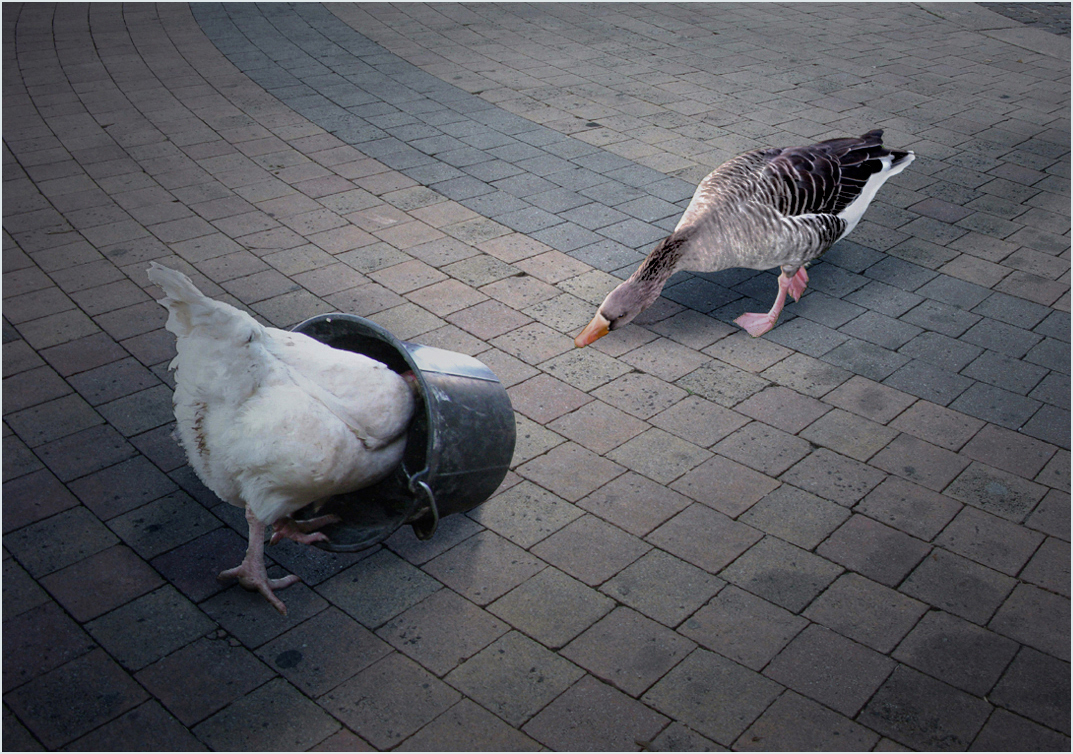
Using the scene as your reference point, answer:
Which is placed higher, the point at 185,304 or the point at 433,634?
the point at 185,304

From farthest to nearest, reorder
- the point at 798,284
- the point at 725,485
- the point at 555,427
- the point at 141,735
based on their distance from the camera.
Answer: the point at 798,284 < the point at 555,427 < the point at 725,485 < the point at 141,735

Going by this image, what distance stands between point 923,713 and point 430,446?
2031 millimetres

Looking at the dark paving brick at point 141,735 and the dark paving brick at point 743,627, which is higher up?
the dark paving brick at point 743,627

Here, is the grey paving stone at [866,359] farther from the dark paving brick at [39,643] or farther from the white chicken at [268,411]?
the dark paving brick at [39,643]

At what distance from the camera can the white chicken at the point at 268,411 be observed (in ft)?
9.90

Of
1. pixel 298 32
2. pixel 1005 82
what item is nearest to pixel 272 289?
pixel 298 32

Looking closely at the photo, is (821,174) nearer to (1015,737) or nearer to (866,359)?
(866,359)

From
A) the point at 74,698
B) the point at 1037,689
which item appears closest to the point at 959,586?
the point at 1037,689

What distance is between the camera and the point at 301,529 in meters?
3.62

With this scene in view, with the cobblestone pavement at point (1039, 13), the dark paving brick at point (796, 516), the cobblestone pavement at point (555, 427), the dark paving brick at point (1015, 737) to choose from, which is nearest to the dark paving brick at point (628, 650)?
the cobblestone pavement at point (555, 427)

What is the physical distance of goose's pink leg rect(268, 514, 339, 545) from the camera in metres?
3.57

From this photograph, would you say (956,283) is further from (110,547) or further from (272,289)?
(110,547)

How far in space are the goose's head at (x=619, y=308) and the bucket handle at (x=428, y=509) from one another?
76.6 inches

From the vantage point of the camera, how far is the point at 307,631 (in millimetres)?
3279
